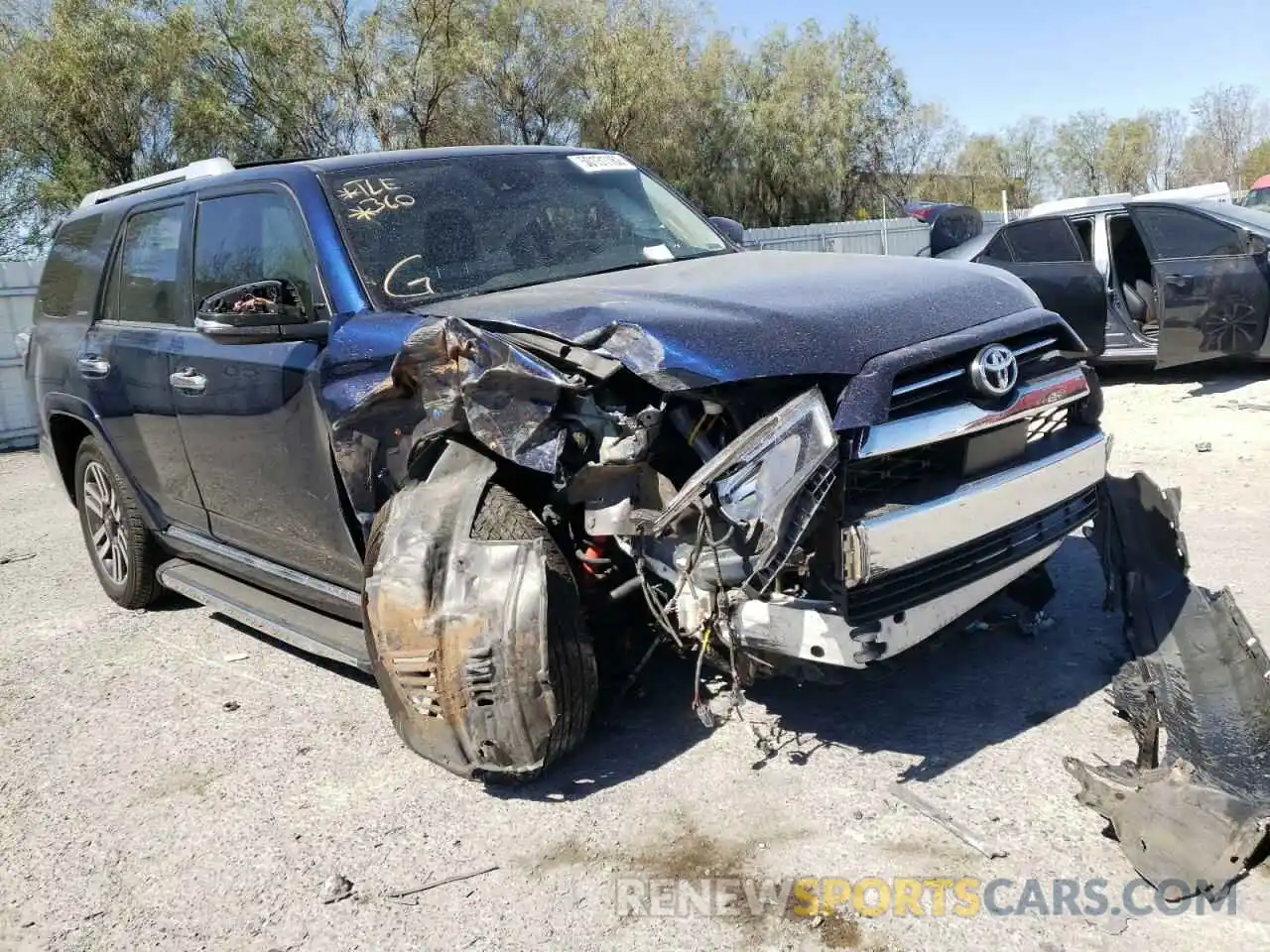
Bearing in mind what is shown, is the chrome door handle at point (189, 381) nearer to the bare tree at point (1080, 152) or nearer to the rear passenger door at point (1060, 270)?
the rear passenger door at point (1060, 270)

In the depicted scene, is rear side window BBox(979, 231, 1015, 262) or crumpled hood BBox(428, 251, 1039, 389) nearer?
crumpled hood BBox(428, 251, 1039, 389)

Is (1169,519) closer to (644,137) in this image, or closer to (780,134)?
(644,137)

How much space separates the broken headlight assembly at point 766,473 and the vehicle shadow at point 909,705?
723mm

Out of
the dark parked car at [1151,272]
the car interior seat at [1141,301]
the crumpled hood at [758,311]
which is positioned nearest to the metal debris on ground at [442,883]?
the crumpled hood at [758,311]

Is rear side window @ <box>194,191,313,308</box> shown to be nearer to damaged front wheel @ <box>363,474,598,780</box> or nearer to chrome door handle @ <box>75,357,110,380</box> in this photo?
chrome door handle @ <box>75,357,110,380</box>

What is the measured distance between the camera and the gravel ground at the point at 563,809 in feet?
8.79

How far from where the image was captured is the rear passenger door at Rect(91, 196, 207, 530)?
15.0 feet

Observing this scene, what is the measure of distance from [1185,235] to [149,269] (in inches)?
293

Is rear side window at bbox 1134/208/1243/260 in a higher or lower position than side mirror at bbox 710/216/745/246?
lower

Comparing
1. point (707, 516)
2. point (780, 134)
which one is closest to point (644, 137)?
point (780, 134)

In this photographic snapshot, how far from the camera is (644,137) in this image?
29.7 metres

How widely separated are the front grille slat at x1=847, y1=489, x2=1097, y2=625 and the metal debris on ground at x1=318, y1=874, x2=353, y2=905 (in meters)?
1.51

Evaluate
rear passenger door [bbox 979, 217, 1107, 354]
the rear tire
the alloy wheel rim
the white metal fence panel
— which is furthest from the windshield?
the white metal fence panel

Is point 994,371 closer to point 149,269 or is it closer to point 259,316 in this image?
point 259,316
